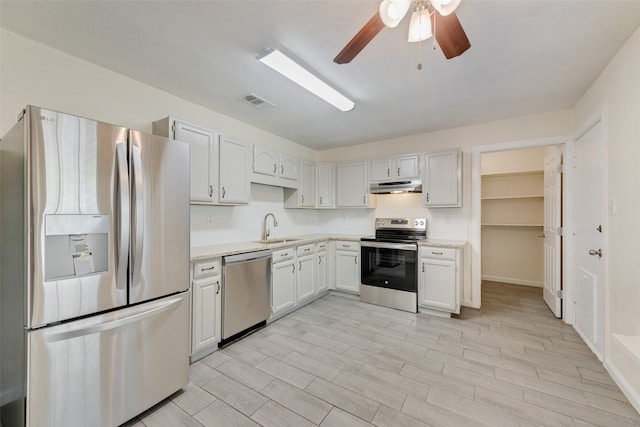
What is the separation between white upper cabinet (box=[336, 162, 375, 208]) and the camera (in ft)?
13.4

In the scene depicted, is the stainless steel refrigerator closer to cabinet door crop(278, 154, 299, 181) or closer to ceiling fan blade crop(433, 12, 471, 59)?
ceiling fan blade crop(433, 12, 471, 59)

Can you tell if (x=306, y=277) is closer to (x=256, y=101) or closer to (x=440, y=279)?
(x=440, y=279)

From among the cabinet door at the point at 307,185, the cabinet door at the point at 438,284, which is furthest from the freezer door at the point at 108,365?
the cabinet door at the point at 438,284

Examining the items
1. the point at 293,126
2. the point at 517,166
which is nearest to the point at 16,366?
the point at 293,126

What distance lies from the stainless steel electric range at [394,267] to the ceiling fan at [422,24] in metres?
2.44

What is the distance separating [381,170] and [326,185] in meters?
0.94

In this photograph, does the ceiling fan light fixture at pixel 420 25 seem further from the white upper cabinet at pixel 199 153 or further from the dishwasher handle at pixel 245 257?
the dishwasher handle at pixel 245 257

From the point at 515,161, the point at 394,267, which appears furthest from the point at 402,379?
the point at 515,161

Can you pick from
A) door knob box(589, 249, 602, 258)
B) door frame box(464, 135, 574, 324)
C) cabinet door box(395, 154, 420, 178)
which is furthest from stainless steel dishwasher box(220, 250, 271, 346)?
door knob box(589, 249, 602, 258)

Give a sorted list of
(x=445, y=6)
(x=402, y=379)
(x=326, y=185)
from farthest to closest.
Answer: (x=326, y=185) < (x=402, y=379) < (x=445, y=6)

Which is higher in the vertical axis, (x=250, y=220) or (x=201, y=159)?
(x=201, y=159)

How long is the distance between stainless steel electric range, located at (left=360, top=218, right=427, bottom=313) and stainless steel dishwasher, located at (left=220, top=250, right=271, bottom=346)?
1484 mm

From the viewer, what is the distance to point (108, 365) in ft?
4.91

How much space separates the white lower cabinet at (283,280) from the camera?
3.06m
